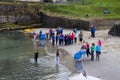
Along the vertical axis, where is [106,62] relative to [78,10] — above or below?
below

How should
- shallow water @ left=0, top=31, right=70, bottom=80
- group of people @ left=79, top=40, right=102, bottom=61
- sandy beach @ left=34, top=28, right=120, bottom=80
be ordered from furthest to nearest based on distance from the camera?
group of people @ left=79, top=40, right=102, bottom=61
shallow water @ left=0, top=31, right=70, bottom=80
sandy beach @ left=34, top=28, right=120, bottom=80

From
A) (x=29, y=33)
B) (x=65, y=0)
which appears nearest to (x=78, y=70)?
(x=29, y=33)

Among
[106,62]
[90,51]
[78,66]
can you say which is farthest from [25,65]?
[106,62]

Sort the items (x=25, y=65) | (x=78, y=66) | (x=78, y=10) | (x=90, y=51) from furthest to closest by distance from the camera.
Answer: (x=78, y=10) < (x=25, y=65) < (x=90, y=51) < (x=78, y=66)

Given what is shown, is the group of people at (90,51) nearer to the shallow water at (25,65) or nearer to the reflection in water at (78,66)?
the reflection in water at (78,66)

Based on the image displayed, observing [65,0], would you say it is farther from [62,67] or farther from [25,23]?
[62,67]

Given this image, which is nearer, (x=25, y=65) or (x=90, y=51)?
(x=90, y=51)

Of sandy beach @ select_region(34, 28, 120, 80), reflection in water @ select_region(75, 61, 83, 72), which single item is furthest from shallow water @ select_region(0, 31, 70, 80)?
sandy beach @ select_region(34, 28, 120, 80)

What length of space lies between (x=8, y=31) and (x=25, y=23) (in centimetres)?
615

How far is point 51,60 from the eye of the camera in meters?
43.7

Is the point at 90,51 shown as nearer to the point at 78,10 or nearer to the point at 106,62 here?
the point at 106,62

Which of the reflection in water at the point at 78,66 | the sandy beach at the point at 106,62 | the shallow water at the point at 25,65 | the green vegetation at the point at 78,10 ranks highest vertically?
the green vegetation at the point at 78,10

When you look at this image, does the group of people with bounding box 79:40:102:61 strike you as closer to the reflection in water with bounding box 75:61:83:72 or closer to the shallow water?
the reflection in water with bounding box 75:61:83:72

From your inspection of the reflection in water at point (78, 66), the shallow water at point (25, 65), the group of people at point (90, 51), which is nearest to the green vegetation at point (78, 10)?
the shallow water at point (25, 65)
